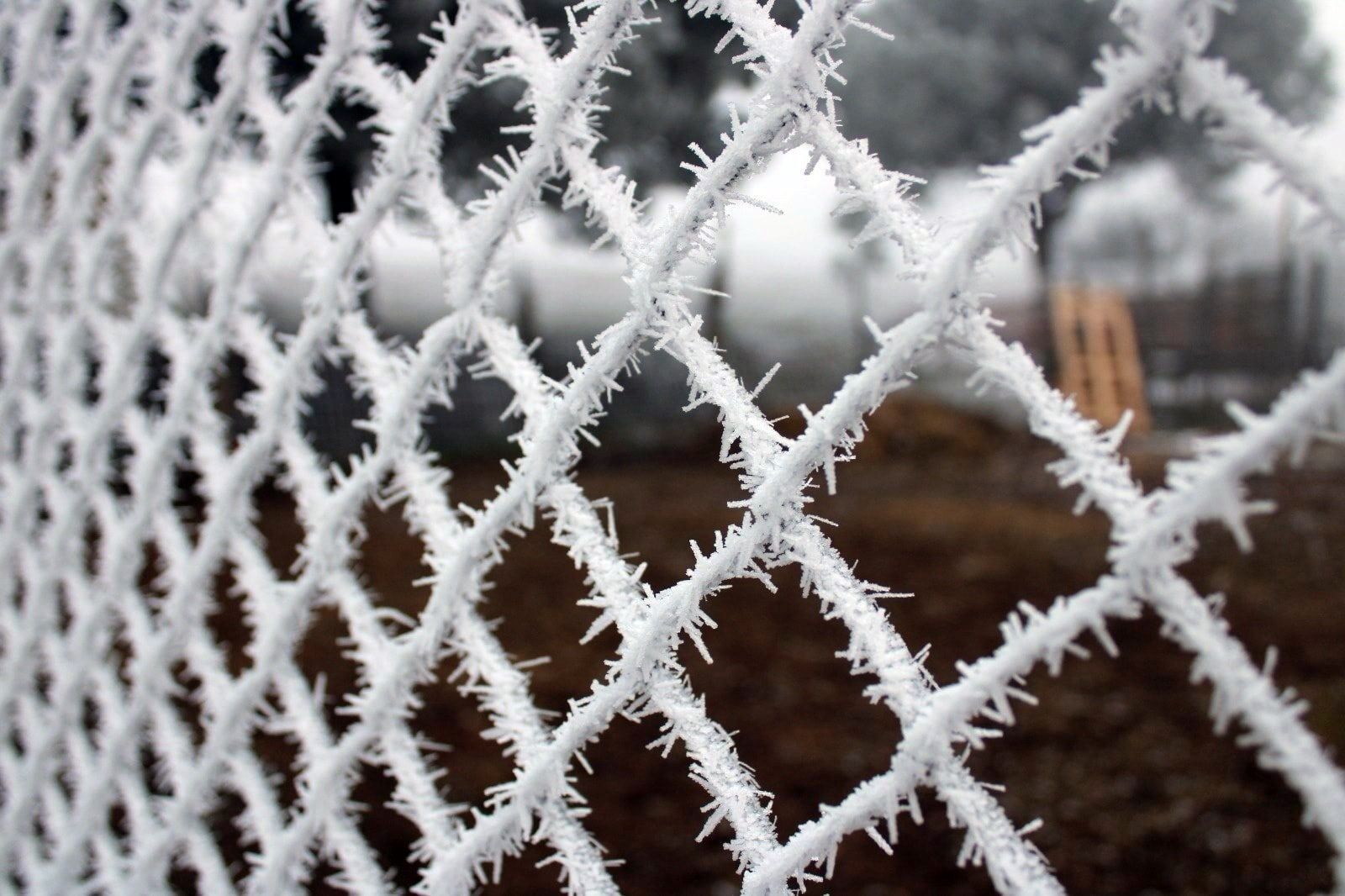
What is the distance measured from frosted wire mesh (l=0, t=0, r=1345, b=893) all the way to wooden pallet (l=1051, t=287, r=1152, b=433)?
338 inches

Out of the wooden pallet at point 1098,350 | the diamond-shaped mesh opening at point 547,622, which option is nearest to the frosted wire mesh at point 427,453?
the diamond-shaped mesh opening at point 547,622

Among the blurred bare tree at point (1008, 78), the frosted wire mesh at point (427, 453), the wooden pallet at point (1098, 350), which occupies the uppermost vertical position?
the blurred bare tree at point (1008, 78)

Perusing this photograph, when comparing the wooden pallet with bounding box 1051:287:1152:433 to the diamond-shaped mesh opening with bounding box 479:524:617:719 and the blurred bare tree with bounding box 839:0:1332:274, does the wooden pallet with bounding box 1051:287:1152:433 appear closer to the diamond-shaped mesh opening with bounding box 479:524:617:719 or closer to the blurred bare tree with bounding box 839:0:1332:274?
the blurred bare tree with bounding box 839:0:1332:274

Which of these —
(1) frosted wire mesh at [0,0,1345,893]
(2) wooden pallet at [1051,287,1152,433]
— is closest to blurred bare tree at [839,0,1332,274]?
(2) wooden pallet at [1051,287,1152,433]

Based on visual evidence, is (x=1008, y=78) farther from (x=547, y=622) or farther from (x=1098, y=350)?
(x=547, y=622)

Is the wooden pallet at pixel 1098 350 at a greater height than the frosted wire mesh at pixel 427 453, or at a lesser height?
greater

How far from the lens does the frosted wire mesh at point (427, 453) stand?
476mm

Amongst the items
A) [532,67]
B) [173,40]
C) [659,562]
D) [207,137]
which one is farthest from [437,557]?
[659,562]

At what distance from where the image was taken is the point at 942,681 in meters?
2.60

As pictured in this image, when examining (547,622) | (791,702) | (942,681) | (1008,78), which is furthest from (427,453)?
(1008,78)

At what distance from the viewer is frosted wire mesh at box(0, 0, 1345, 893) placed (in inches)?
18.7

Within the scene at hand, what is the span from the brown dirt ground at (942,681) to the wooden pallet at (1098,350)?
408cm

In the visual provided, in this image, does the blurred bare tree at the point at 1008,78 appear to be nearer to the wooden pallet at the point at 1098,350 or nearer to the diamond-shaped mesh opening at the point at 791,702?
the wooden pallet at the point at 1098,350

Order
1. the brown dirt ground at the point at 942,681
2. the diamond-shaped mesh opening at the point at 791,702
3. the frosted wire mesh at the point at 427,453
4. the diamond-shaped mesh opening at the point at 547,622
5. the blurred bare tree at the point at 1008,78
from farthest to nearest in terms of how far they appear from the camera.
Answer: the blurred bare tree at the point at 1008,78 → the diamond-shaped mesh opening at the point at 547,622 → the diamond-shaped mesh opening at the point at 791,702 → the brown dirt ground at the point at 942,681 → the frosted wire mesh at the point at 427,453
